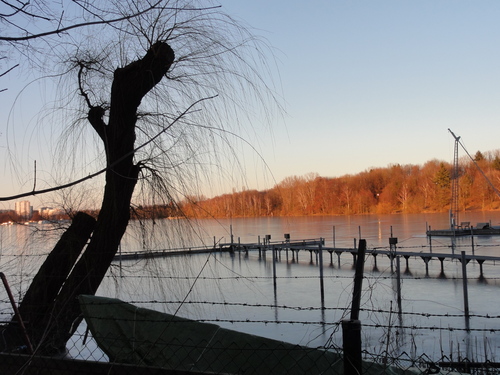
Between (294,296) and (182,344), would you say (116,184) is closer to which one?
(182,344)

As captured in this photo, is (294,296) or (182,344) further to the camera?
(294,296)

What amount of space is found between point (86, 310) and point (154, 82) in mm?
1728

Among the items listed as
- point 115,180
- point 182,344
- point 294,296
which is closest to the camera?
point 182,344

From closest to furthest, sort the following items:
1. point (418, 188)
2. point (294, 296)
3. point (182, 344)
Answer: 1. point (182, 344)
2. point (294, 296)
3. point (418, 188)

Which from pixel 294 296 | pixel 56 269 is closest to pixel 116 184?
pixel 56 269

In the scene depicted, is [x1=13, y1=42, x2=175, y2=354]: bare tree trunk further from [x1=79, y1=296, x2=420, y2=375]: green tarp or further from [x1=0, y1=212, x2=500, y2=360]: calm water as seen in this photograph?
[x1=79, y1=296, x2=420, y2=375]: green tarp

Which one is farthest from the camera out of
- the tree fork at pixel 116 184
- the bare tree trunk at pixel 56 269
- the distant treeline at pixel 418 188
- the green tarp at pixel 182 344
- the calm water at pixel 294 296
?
the distant treeline at pixel 418 188

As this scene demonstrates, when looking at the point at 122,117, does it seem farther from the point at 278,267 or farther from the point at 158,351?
the point at 278,267

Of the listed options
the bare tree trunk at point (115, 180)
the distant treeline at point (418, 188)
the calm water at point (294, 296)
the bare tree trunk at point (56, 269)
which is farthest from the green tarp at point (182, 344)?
the distant treeline at point (418, 188)

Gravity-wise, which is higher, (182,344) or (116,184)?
(116,184)

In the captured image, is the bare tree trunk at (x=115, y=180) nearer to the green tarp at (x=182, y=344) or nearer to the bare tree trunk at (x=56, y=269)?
the bare tree trunk at (x=56, y=269)

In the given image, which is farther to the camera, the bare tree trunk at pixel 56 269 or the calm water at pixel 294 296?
the calm water at pixel 294 296

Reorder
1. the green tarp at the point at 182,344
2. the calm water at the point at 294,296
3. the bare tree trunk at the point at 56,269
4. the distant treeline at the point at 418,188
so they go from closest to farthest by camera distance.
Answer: the green tarp at the point at 182,344 → the bare tree trunk at the point at 56,269 → the calm water at the point at 294,296 → the distant treeline at the point at 418,188

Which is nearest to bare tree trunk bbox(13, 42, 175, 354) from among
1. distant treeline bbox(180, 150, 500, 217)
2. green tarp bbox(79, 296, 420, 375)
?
green tarp bbox(79, 296, 420, 375)
